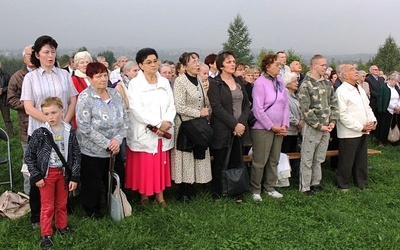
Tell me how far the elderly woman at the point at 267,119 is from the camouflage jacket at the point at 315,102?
1.00 feet

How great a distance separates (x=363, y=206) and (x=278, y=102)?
1.86m

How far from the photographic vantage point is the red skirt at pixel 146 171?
4.75 metres

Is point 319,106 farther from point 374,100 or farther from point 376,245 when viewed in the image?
point 374,100

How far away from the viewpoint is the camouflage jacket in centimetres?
543

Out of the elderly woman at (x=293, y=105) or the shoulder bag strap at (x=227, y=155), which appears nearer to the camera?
the shoulder bag strap at (x=227, y=155)

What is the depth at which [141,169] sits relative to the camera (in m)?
4.77

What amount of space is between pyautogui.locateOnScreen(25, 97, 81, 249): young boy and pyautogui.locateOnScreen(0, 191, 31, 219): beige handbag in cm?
74

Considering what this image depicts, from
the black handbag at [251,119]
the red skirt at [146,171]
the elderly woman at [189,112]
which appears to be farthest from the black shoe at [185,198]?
the black handbag at [251,119]

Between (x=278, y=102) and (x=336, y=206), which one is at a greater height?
(x=278, y=102)

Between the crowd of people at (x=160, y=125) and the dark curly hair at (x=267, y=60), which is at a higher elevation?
the dark curly hair at (x=267, y=60)

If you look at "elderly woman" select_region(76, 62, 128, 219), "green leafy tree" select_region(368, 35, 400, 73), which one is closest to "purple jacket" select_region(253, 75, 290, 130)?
"elderly woman" select_region(76, 62, 128, 219)

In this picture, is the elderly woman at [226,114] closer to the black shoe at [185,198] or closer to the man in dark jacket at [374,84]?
the black shoe at [185,198]

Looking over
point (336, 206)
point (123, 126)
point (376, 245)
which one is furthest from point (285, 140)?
point (123, 126)

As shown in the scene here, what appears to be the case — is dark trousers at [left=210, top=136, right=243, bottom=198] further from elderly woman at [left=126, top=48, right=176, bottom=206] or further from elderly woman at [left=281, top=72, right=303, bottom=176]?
elderly woman at [left=281, top=72, right=303, bottom=176]
